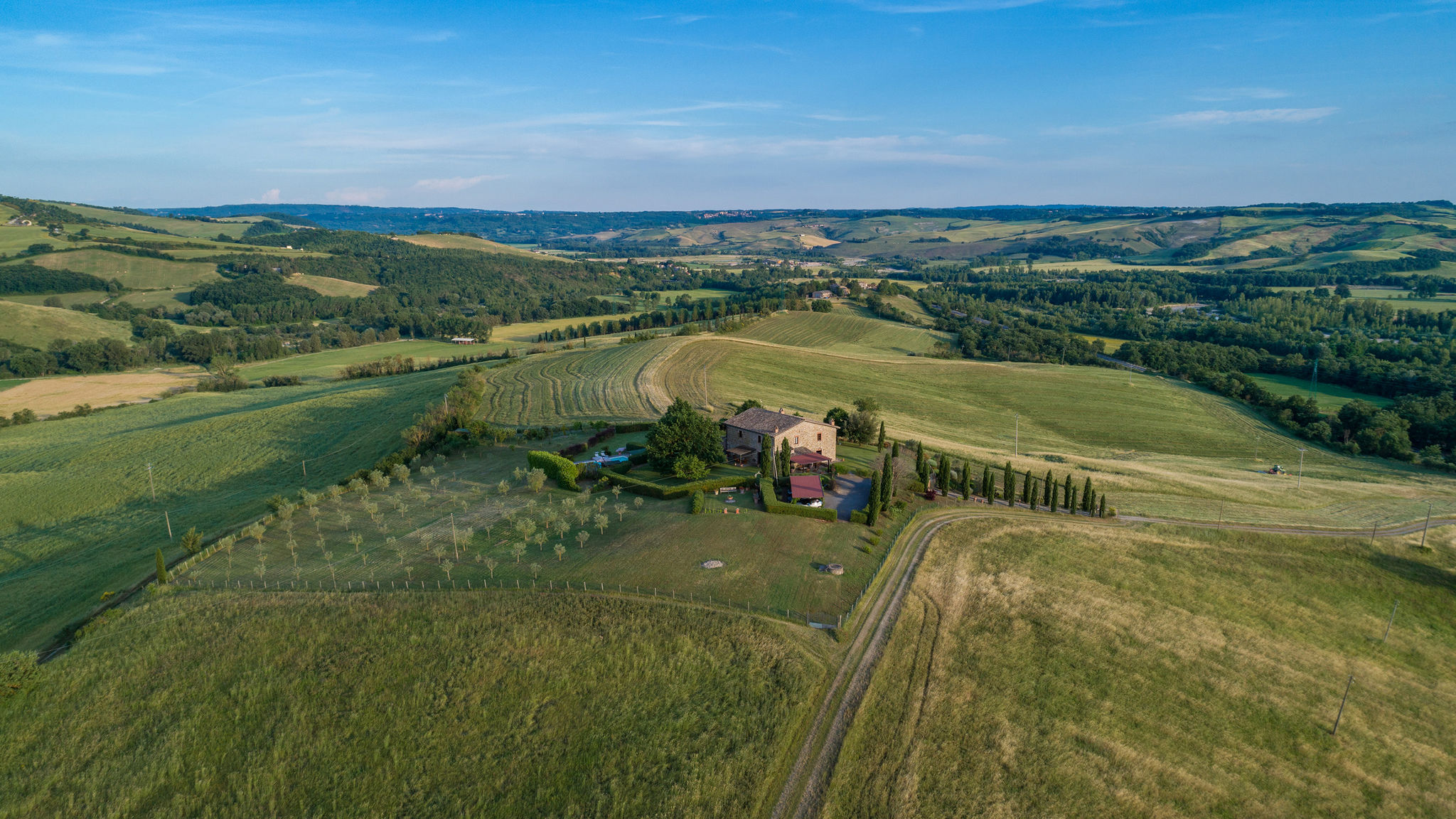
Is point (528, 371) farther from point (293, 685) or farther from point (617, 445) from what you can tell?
point (293, 685)

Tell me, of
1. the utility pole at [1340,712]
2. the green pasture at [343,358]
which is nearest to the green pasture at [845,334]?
the green pasture at [343,358]

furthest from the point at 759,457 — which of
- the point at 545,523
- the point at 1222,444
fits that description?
the point at 1222,444

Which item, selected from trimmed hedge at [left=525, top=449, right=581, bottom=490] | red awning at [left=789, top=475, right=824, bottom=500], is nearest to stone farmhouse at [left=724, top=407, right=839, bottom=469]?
red awning at [left=789, top=475, right=824, bottom=500]

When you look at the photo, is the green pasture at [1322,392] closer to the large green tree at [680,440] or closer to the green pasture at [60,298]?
the large green tree at [680,440]

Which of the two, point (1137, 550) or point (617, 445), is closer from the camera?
point (1137, 550)

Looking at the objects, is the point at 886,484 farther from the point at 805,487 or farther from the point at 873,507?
the point at 805,487

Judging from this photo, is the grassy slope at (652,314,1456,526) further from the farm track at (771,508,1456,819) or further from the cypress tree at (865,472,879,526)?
the cypress tree at (865,472,879,526)

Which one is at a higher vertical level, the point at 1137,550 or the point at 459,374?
the point at 459,374
